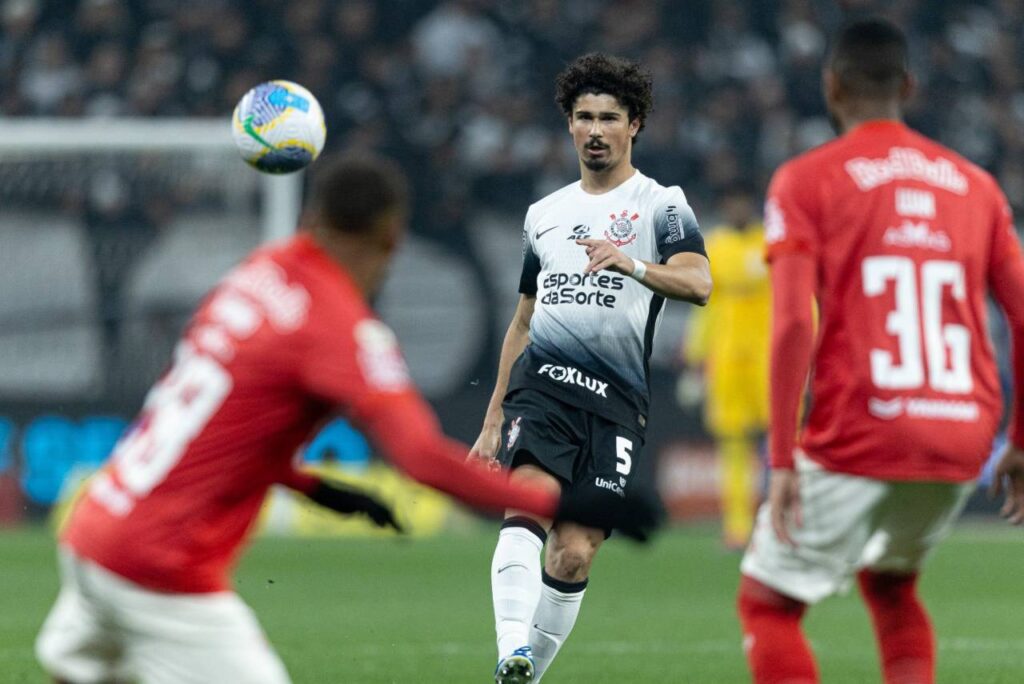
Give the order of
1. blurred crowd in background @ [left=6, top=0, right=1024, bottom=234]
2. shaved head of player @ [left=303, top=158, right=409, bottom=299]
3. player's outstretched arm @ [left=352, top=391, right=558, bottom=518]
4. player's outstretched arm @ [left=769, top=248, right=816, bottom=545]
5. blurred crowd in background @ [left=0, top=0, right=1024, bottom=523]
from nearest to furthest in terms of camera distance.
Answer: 1. player's outstretched arm @ [left=352, top=391, right=558, bottom=518]
2. shaved head of player @ [left=303, top=158, right=409, bottom=299]
3. player's outstretched arm @ [left=769, top=248, right=816, bottom=545]
4. blurred crowd in background @ [left=0, top=0, right=1024, bottom=523]
5. blurred crowd in background @ [left=6, top=0, right=1024, bottom=234]

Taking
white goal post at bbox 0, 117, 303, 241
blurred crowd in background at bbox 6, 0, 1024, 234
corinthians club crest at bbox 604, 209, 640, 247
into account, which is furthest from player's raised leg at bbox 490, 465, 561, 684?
blurred crowd in background at bbox 6, 0, 1024, 234

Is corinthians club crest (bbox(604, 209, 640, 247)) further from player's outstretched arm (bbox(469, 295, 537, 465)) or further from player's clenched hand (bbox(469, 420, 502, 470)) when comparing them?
player's clenched hand (bbox(469, 420, 502, 470))

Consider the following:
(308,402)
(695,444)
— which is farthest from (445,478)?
(695,444)

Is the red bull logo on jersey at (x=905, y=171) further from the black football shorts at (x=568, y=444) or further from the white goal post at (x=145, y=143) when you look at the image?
the white goal post at (x=145, y=143)

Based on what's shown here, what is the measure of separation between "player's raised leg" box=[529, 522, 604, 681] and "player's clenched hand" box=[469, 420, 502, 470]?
0.40 meters

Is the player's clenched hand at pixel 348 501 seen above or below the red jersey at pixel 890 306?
below

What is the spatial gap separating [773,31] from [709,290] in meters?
13.0

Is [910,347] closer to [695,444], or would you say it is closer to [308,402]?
[308,402]

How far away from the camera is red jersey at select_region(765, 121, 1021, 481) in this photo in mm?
4719

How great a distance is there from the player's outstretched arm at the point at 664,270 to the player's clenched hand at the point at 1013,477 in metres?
1.59

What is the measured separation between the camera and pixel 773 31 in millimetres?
19344

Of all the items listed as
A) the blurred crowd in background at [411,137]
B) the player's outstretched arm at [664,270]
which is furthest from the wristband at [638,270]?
the blurred crowd in background at [411,137]

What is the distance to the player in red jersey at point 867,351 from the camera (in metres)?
4.71

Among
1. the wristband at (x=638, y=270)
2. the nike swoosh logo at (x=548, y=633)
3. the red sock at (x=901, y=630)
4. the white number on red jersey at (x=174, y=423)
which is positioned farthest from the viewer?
the nike swoosh logo at (x=548, y=633)
